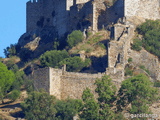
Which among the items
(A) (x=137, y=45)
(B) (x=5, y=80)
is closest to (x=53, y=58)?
(A) (x=137, y=45)

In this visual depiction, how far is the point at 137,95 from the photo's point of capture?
4438cm

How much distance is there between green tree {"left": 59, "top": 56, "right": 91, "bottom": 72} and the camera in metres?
56.2

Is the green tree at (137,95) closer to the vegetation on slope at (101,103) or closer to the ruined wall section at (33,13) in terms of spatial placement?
the vegetation on slope at (101,103)

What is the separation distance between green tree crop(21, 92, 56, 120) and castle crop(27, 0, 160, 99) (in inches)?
95.8

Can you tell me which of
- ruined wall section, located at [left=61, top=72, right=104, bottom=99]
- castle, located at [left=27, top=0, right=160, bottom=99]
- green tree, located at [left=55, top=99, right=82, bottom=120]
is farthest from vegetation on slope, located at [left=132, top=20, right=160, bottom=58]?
green tree, located at [left=55, top=99, right=82, bottom=120]

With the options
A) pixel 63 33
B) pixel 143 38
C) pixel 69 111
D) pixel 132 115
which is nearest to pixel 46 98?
pixel 69 111

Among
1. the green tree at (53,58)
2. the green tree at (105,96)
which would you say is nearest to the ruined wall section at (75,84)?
the green tree at (105,96)

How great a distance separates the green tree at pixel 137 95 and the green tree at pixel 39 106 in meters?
3.72

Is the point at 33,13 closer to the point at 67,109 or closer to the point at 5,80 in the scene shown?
the point at 5,80

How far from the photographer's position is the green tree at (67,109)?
1770 inches

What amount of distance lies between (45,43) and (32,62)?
16.8 ft

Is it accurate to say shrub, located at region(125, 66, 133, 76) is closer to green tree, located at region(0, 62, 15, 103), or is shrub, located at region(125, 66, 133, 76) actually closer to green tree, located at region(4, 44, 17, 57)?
green tree, located at region(0, 62, 15, 103)

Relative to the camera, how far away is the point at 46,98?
46.0 m

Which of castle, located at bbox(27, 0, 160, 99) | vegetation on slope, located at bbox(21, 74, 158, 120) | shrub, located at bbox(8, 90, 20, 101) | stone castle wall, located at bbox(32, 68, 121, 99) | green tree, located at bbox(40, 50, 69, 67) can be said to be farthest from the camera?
green tree, located at bbox(40, 50, 69, 67)
